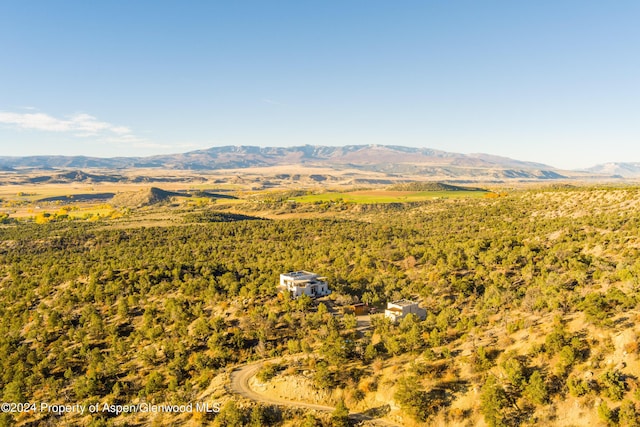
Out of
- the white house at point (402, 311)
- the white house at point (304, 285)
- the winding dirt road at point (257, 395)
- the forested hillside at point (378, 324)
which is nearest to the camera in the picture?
the forested hillside at point (378, 324)

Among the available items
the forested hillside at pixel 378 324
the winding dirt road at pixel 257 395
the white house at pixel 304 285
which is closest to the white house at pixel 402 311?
the forested hillside at pixel 378 324

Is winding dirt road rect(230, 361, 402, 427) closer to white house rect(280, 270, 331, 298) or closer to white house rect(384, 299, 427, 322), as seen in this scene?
white house rect(384, 299, 427, 322)

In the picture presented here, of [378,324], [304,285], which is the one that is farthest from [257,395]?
[304,285]

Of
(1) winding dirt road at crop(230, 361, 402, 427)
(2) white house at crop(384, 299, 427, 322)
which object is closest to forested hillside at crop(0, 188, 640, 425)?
(1) winding dirt road at crop(230, 361, 402, 427)

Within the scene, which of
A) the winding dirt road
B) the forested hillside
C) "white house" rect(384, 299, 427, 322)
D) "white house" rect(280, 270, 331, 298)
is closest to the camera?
the forested hillside

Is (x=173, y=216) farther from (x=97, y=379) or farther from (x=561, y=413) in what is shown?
(x=561, y=413)

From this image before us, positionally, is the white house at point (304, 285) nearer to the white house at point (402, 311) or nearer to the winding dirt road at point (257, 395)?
the white house at point (402, 311)
